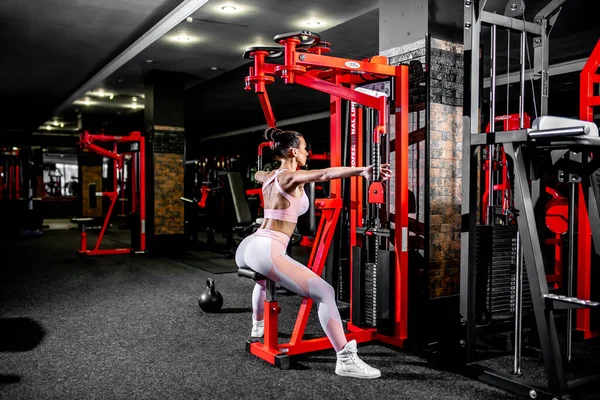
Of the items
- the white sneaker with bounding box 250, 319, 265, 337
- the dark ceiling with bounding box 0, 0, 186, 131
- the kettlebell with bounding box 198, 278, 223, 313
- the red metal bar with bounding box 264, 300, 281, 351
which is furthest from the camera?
the dark ceiling with bounding box 0, 0, 186, 131

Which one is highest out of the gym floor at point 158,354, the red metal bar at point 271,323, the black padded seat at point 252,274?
the black padded seat at point 252,274

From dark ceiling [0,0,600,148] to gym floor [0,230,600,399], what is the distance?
8.35 feet

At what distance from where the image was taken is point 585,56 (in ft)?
27.8

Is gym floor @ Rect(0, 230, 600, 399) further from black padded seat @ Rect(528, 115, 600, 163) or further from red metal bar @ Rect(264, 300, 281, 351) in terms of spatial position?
black padded seat @ Rect(528, 115, 600, 163)

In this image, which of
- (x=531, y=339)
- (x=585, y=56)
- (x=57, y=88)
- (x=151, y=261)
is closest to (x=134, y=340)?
(x=531, y=339)

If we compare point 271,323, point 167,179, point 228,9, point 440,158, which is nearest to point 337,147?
point 440,158

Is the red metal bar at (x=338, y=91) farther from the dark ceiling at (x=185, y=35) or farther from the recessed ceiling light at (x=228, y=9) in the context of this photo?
the recessed ceiling light at (x=228, y=9)

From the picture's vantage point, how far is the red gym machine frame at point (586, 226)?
3.85 meters

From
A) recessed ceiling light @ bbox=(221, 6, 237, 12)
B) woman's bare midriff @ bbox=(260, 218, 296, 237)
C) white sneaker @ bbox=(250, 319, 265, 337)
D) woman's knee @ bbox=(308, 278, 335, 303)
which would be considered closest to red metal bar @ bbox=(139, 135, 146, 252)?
recessed ceiling light @ bbox=(221, 6, 237, 12)

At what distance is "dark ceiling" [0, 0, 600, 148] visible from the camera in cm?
609

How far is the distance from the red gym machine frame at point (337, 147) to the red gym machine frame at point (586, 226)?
139 cm

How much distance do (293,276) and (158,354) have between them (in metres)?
1.19

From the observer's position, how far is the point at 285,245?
3.17 m

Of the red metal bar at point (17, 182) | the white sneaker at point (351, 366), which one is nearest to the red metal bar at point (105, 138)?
the red metal bar at point (17, 182)
